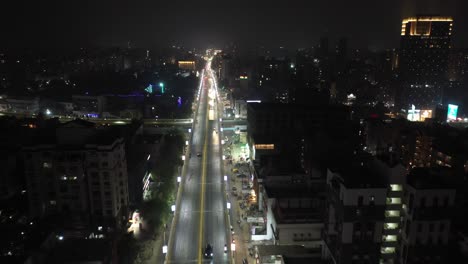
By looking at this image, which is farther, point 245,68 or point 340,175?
point 245,68

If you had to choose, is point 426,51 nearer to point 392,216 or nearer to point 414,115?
point 414,115

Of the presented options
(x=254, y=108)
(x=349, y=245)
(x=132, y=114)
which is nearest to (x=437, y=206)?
(x=349, y=245)

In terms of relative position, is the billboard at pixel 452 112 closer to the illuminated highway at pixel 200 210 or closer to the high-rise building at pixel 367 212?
the illuminated highway at pixel 200 210

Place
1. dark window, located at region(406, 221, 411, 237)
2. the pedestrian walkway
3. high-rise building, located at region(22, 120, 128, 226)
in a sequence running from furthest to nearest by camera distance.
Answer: high-rise building, located at region(22, 120, 128, 226) → the pedestrian walkway → dark window, located at region(406, 221, 411, 237)

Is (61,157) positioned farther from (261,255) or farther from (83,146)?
(261,255)

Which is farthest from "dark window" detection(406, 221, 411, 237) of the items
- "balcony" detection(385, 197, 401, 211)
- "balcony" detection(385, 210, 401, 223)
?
"balcony" detection(385, 197, 401, 211)

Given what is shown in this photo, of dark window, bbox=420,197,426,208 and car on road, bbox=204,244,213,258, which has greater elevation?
dark window, bbox=420,197,426,208

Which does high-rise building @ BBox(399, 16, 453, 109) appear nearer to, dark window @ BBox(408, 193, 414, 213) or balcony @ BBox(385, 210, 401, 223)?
balcony @ BBox(385, 210, 401, 223)
